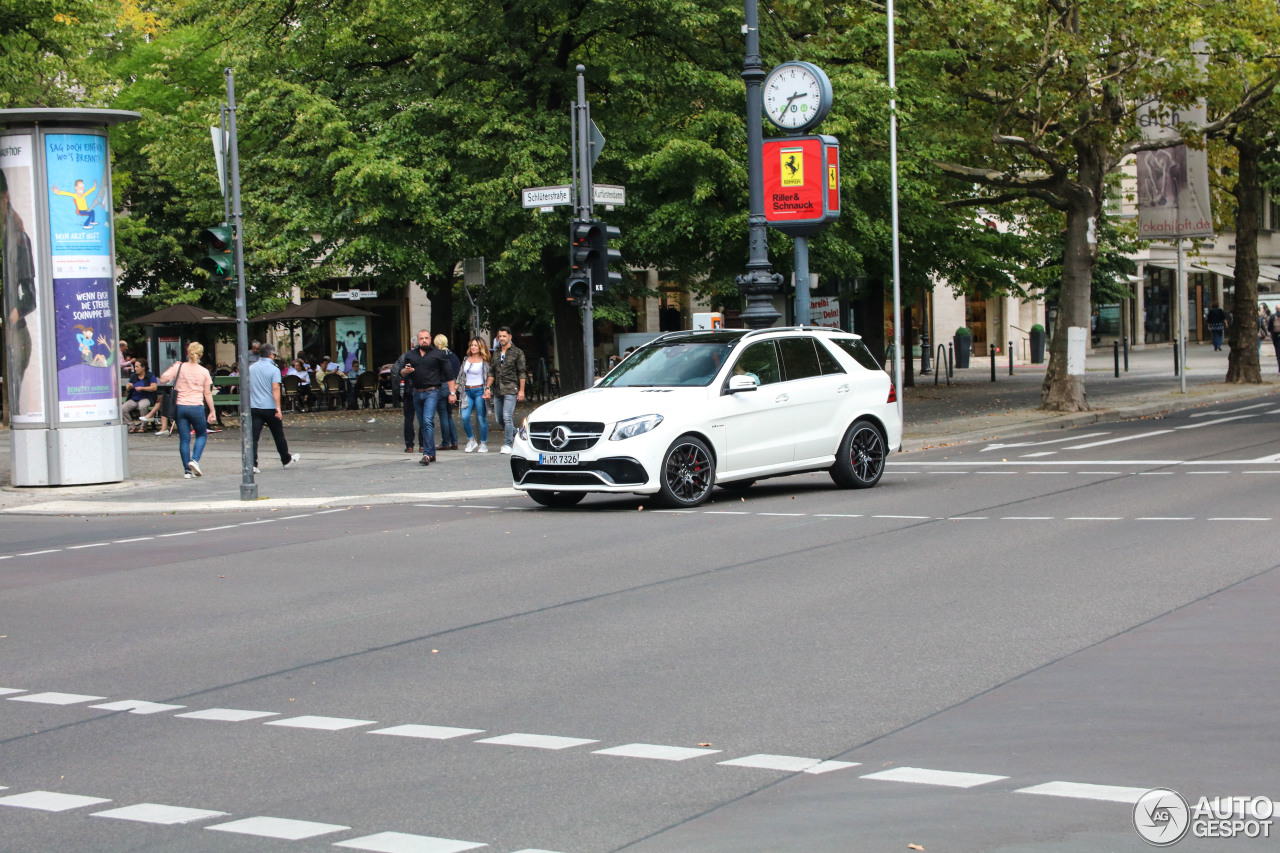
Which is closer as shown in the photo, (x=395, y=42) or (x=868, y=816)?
(x=868, y=816)

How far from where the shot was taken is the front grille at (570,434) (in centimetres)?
1470

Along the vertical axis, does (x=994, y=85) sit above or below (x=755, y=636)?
above

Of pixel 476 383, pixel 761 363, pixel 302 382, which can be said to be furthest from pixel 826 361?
pixel 302 382

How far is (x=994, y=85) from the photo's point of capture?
87.8 ft

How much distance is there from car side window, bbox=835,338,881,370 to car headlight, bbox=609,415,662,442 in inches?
121

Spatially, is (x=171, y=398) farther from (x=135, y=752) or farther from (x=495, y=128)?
(x=135, y=752)

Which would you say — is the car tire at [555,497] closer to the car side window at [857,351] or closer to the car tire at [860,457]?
the car tire at [860,457]

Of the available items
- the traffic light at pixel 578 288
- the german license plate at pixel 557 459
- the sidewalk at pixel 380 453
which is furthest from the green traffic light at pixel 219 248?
the german license plate at pixel 557 459

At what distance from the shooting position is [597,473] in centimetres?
1470

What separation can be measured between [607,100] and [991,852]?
74.4 feet

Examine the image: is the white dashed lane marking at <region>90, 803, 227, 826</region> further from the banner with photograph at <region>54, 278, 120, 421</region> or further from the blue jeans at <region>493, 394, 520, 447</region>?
the blue jeans at <region>493, 394, 520, 447</region>

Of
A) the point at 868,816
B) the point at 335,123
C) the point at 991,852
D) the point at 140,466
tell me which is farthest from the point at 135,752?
the point at 335,123

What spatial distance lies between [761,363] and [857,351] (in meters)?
1.63

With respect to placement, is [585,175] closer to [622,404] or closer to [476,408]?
[476,408]
